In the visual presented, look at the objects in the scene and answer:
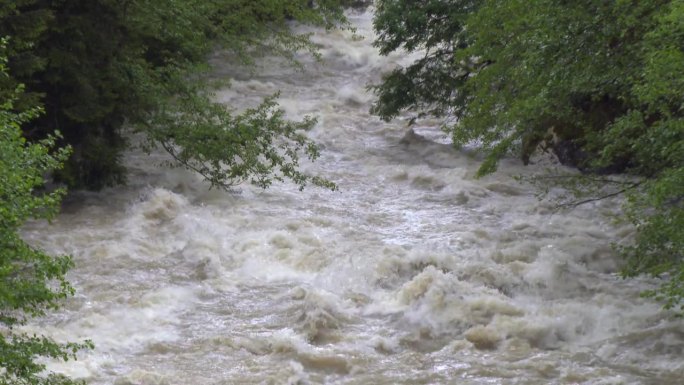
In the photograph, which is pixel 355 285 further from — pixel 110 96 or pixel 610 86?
pixel 110 96

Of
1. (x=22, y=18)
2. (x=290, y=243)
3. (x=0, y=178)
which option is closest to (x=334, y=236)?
(x=290, y=243)

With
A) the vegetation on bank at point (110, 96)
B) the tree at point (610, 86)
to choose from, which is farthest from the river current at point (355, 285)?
the tree at point (610, 86)

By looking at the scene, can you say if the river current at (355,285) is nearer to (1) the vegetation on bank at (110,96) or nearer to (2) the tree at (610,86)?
(1) the vegetation on bank at (110,96)

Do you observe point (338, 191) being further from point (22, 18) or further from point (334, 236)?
point (22, 18)

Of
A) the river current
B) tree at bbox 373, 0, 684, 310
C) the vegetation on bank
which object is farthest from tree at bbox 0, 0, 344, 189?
tree at bbox 373, 0, 684, 310

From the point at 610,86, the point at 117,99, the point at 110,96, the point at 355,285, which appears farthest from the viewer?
the point at 117,99

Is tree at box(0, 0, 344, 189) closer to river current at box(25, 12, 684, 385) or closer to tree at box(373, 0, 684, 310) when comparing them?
river current at box(25, 12, 684, 385)

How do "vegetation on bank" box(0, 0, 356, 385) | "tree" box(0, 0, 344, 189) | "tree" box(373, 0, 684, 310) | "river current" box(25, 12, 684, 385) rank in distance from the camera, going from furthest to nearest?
1. "tree" box(0, 0, 344, 189)
2. "vegetation on bank" box(0, 0, 356, 385)
3. "river current" box(25, 12, 684, 385)
4. "tree" box(373, 0, 684, 310)

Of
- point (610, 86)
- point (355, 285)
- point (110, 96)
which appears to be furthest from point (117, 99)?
point (610, 86)

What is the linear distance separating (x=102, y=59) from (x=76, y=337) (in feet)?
19.7

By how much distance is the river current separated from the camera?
10344 millimetres

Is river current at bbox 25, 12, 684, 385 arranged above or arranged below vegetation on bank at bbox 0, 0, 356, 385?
below

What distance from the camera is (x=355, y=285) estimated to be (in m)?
12.8

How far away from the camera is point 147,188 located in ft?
53.6
